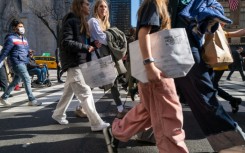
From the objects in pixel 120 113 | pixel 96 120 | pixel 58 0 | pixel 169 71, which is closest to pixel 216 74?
pixel 120 113

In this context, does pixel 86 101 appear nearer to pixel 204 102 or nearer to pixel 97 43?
pixel 97 43

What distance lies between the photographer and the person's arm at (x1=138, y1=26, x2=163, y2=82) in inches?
102

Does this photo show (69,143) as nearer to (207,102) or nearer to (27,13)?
(207,102)

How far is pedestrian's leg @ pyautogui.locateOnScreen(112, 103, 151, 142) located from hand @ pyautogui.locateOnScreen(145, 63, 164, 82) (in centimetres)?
45

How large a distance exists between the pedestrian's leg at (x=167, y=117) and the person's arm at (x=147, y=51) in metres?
0.10

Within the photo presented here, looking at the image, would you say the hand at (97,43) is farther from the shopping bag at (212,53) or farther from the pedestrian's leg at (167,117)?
the pedestrian's leg at (167,117)

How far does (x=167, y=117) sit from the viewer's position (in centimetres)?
268

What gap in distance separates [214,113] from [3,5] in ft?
169

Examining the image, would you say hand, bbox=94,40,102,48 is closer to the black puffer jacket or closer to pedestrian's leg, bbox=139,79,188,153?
the black puffer jacket

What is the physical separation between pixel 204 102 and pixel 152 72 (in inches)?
26.2

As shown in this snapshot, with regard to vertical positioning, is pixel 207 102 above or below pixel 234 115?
above

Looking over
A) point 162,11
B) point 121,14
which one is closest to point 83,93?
point 162,11

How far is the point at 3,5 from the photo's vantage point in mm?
49344

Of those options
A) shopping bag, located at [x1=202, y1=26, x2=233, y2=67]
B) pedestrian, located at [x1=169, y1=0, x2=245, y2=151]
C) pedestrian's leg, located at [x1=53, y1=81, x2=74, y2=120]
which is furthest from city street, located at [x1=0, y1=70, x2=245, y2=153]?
shopping bag, located at [x1=202, y1=26, x2=233, y2=67]
